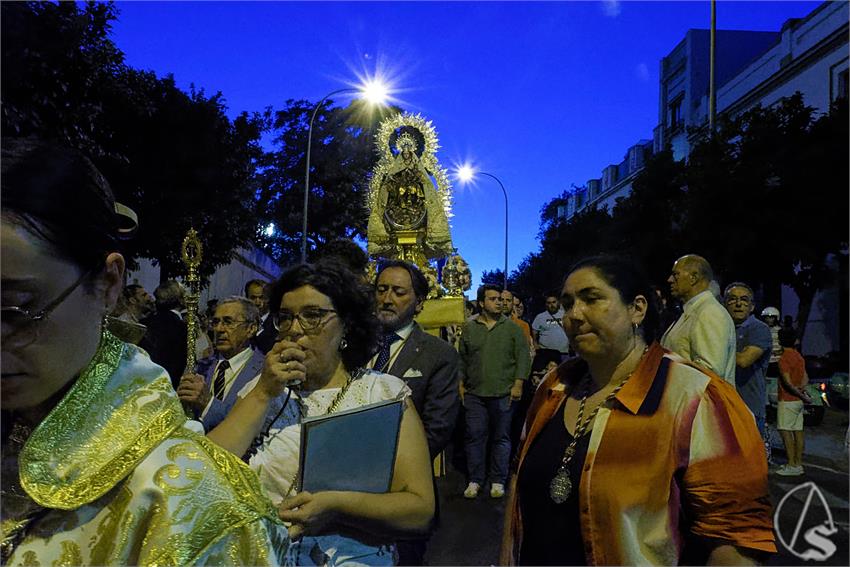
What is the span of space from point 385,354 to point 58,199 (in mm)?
2976

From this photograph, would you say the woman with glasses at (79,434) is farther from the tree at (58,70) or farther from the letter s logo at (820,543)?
the tree at (58,70)

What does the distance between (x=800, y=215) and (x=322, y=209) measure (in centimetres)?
2746

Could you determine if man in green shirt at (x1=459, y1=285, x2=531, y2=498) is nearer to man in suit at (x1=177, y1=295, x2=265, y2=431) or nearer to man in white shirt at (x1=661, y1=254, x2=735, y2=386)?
man in white shirt at (x1=661, y1=254, x2=735, y2=386)

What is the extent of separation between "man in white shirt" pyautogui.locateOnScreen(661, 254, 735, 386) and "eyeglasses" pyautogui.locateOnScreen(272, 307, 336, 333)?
252 centimetres

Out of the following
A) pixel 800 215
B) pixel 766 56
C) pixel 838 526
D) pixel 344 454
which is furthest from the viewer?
pixel 766 56

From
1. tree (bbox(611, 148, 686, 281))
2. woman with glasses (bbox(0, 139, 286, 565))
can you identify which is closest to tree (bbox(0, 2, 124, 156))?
woman with glasses (bbox(0, 139, 286, 565))

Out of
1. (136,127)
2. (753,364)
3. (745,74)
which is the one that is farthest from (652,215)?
(753,364)

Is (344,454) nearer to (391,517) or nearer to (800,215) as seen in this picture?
(391,517)

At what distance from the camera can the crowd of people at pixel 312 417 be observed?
1.02 metres

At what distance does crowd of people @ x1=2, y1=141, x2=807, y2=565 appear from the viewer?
102cm

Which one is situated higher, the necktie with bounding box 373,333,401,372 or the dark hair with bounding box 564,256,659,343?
the dark hair with bounding box 564,256,659,343

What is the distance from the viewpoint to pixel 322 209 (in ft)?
132

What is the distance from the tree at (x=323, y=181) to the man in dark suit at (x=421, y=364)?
34497 mm

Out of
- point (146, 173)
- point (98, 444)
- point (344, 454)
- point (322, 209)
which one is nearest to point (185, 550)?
point (98, 444)
